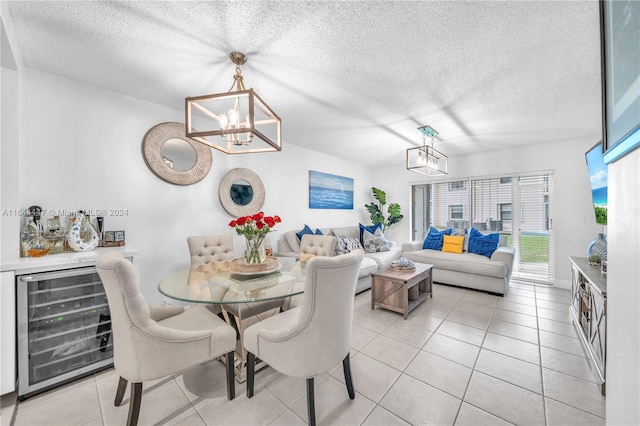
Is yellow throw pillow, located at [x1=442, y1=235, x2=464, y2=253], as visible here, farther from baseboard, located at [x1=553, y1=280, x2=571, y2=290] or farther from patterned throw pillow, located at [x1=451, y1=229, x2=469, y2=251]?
baseboard, located at [x1=553, y1=280, x2=571, y2=290]

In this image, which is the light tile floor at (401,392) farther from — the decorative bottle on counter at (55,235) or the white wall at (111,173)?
the white wall at (111,173)

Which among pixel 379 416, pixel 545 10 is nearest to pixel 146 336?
pixel 379 416

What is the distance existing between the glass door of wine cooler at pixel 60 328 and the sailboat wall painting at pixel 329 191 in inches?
129

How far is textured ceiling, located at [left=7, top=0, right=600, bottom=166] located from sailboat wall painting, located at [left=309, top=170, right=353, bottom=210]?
181 cm

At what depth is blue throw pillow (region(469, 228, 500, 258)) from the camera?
13.3ft

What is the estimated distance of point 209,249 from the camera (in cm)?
275

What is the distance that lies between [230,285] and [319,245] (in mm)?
1499

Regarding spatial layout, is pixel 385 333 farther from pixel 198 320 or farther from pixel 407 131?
pixel 407 131

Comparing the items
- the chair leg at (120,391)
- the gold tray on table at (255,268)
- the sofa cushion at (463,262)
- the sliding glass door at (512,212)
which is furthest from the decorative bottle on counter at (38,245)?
the sliding glass door at (512,212)

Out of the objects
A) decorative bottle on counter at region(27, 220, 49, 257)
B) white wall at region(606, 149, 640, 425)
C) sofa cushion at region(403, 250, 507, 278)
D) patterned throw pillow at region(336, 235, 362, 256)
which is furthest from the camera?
patterned throw pillow at region(336, 235, 362, 256)

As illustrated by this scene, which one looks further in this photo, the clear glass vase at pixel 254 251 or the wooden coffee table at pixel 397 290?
the wooden coffee table at pixel 397 290

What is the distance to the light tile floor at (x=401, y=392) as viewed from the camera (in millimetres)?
1494

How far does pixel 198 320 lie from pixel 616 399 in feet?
6.61

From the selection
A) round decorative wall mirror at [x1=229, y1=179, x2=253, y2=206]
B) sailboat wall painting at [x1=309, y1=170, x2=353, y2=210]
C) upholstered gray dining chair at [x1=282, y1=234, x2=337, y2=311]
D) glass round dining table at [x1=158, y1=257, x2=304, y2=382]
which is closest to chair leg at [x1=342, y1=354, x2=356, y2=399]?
glass round dining table at [x1=158, y1=257, x2=304, y2=382]
